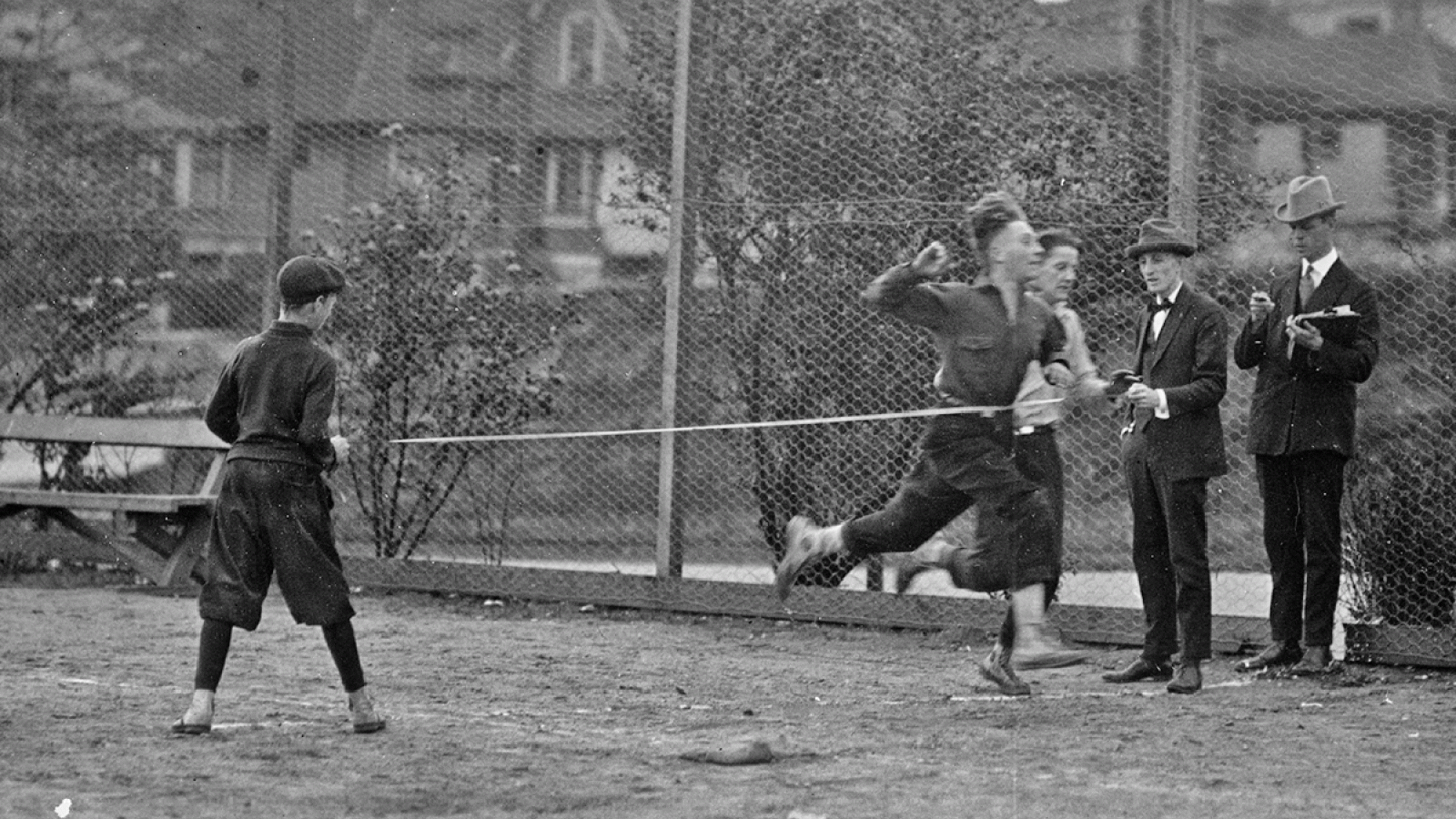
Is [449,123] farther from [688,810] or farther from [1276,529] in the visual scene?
[688,810]

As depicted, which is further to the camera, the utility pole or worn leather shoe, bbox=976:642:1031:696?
the utility pole

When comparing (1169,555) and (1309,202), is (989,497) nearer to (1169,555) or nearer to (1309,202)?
(1169,555)

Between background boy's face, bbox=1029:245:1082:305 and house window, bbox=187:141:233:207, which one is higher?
house window, bbox=187:141:233:207

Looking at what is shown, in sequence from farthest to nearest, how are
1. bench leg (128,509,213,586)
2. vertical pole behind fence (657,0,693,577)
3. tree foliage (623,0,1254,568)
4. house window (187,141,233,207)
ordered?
house window (187,141,233,207) → bench leg (128,509,213,586) → vertical pole behind fence (657,0,693,577) → tree foliage (623,0,1254,568)

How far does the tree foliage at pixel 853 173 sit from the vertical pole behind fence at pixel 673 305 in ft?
0.22

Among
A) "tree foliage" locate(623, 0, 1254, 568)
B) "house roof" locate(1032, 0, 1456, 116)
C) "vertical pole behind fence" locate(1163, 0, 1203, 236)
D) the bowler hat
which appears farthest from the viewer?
"tree foliage" locate(623, 0, 1254, 568)

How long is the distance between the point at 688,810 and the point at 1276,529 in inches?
165

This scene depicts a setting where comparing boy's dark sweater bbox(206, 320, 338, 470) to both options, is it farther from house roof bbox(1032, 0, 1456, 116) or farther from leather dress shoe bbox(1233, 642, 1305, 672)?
house roof bbox(1032, 0, 1456, 116)

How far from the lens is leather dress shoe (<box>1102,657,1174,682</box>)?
8.69 metres

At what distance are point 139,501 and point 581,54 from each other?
3710 millimetres

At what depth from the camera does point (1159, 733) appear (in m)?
7.09

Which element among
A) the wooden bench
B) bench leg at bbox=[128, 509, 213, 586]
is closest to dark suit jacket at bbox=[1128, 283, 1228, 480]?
the wooden bench

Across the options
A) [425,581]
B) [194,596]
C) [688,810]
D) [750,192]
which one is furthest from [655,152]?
[688,810]

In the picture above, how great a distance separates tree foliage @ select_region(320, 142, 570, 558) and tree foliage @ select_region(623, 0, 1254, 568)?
1272mm
